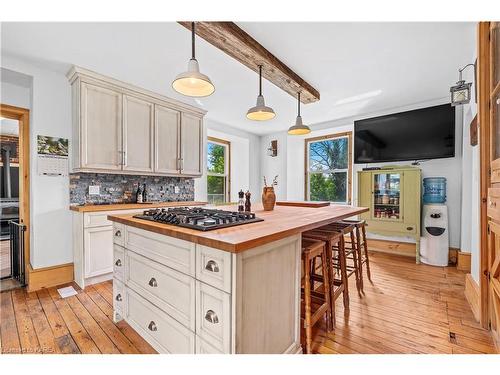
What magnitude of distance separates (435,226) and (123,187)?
439 centimetres

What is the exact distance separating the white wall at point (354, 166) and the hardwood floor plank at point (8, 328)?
454 centimetres

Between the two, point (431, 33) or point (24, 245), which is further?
point (24, 245)

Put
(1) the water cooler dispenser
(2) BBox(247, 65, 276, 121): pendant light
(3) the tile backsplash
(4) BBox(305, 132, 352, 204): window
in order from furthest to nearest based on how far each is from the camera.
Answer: (4) BBox(305, 132, 352, 204): window
(1) the water cooler dispenser
(3) the tile backsplash
(2) BBox(247, 65, 276, 121): pendant light

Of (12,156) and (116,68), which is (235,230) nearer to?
(116,68)

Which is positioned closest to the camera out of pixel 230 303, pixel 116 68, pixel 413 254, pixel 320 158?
pixel 230 303

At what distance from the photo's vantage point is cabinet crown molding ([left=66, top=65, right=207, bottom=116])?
260 cm

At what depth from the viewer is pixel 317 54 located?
2316 millimetres

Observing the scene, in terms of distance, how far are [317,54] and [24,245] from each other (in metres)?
3.78

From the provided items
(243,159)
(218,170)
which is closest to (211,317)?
(218,170)

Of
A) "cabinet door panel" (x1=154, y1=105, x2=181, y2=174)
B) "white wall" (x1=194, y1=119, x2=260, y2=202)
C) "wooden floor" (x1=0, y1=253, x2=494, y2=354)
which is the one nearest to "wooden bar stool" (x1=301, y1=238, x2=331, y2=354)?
"wooden floor" (x1=0, y1=253, x2=494, y2=354)

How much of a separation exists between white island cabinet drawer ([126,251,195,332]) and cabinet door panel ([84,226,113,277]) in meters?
1.26

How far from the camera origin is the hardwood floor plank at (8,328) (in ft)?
5.23

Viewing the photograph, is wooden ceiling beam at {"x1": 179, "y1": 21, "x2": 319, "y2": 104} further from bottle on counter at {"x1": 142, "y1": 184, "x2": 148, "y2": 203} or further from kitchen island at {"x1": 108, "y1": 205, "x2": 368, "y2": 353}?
bottle on counter at {"x1": 142, "y1": 184, "x2": 148, "y2": 203}
